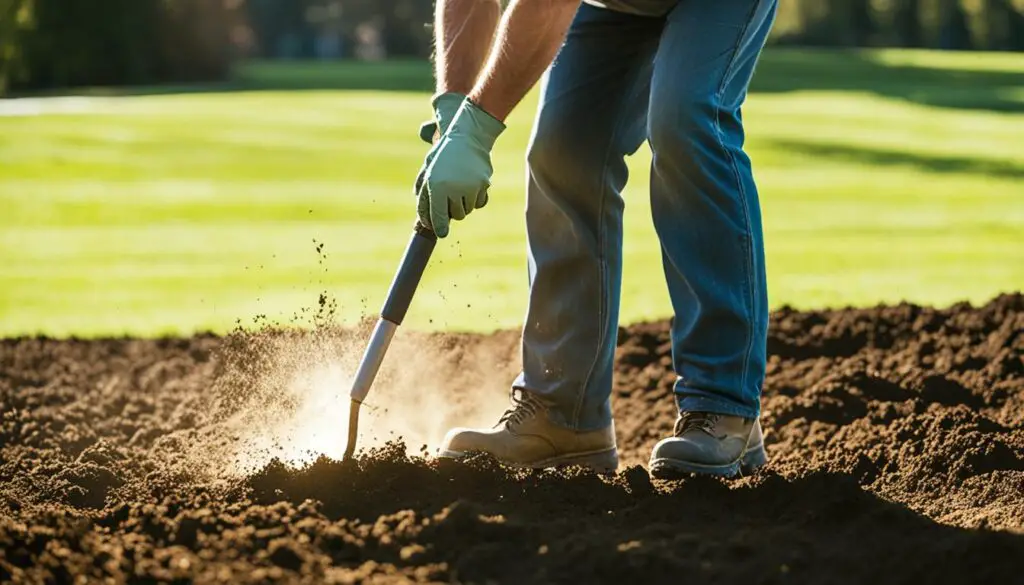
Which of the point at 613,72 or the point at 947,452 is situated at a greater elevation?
the point at 613,72

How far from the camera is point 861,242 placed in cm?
1065

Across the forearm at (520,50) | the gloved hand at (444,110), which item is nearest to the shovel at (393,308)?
the gloved hand at (444,110)

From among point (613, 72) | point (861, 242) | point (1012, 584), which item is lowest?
point (861, 242)

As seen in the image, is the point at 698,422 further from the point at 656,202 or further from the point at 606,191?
the point at 606,191

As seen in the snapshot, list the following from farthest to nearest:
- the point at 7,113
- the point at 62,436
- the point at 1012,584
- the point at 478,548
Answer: the point at 7,113 → the point at 62,436 → the point at 478,548 → the point at 1012,584

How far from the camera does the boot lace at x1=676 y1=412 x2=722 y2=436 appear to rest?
12.8 feet

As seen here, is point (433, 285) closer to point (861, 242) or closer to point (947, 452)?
point (861, 242)

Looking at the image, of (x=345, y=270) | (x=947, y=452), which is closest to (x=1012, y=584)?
(x=947, y=452)

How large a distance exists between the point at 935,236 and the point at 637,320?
15.3 ft

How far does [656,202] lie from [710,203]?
0.17 m

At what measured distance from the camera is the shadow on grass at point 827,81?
3078 cm

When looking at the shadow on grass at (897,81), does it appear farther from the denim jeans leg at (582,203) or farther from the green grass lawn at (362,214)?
the denim jeans leg at (582,203)

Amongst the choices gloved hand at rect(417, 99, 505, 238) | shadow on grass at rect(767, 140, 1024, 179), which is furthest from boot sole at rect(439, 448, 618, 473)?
shadow on grass at rect(767, 140, 1024, 179)

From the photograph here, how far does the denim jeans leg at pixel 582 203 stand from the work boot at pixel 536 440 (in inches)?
1.5
